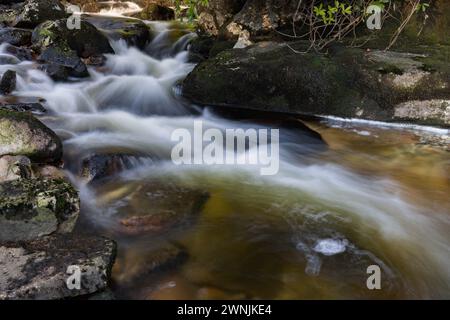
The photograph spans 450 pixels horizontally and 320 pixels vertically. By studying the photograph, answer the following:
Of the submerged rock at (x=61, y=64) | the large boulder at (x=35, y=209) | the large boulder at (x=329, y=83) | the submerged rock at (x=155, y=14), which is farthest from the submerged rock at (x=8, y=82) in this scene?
the submerged rock at (x=155, y=14)

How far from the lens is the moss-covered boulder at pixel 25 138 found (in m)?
4.52

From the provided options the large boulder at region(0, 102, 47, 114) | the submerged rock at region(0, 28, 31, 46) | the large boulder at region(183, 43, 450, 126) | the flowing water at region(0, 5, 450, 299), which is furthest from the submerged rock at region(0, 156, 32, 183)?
the submerged rock at region(0, 28, 31, 46)

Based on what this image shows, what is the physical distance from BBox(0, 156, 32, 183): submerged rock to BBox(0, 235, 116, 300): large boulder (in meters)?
1.15

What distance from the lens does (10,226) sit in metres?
3.31

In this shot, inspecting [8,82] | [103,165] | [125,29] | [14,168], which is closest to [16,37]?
[125,29]

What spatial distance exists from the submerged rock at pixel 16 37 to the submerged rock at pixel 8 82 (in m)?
2.76

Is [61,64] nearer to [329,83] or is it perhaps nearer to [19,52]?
[19,52]

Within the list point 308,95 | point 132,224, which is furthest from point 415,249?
point 308,95

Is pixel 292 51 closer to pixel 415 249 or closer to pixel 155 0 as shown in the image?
pixel 415 249

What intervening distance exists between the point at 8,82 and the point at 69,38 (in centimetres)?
244

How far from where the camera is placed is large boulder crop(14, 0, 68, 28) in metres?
10.8

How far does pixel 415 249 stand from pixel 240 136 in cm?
327

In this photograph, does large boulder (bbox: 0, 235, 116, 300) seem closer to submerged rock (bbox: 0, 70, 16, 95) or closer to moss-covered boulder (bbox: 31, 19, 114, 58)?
submerged rock (bbox: 0, 70, 16, 95)

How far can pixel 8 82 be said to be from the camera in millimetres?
7441
